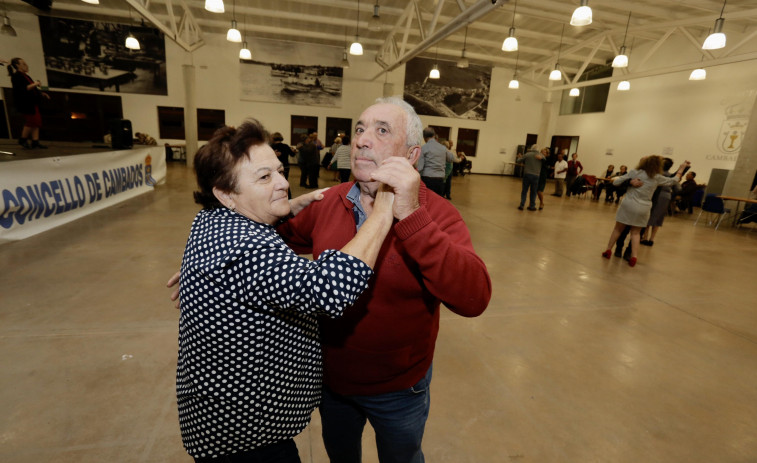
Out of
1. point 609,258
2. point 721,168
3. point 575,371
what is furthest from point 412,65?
point 575,371

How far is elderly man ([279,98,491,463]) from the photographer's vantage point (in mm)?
1106

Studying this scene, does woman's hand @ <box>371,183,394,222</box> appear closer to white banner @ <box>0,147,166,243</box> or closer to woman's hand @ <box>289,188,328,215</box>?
woman's hand @ <box>289,188,328,215</box>

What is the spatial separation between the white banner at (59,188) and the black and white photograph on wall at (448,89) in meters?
12.6

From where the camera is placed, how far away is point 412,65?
1680cm

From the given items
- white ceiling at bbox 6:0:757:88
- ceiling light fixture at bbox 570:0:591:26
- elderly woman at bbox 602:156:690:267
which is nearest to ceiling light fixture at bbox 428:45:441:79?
white ceiling at bbox 6:0:757:88

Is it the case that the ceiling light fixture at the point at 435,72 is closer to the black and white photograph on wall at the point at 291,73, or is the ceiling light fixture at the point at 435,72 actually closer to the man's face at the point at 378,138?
the black and white photograph on wall at the point at 291,73

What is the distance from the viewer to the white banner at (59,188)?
4.42 meters

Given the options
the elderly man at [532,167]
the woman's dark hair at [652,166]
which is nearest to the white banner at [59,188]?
the woman's dark hair at [652,166]

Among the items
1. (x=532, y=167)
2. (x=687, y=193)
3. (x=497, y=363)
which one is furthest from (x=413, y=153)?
(x=687, y=193)

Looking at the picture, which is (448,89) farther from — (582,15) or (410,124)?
(410,124)

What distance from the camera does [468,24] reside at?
316 inches

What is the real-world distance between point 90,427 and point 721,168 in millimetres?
15176

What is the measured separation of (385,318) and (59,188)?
619 cm

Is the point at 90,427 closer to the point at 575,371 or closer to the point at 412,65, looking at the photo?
the point at 575,371
